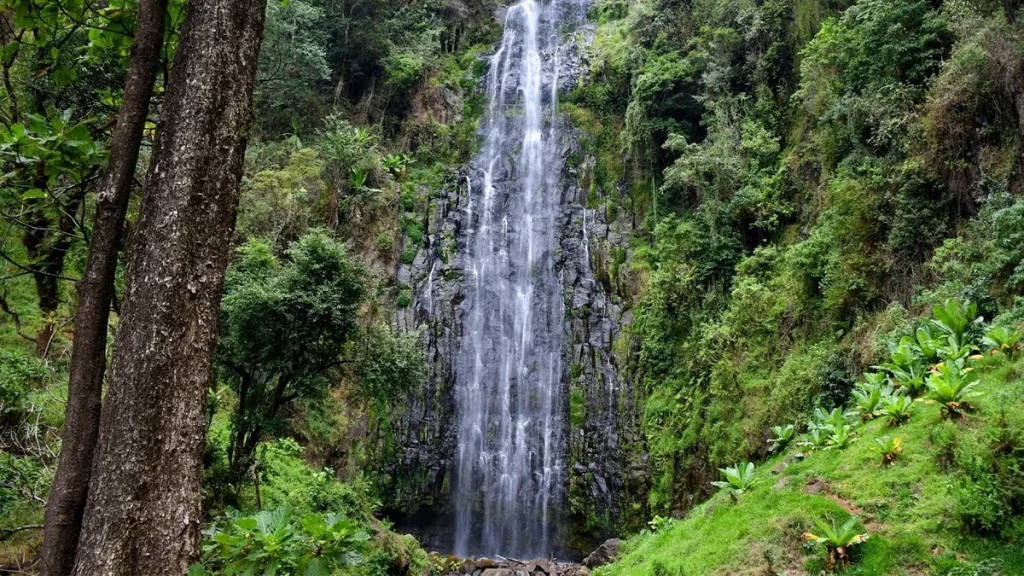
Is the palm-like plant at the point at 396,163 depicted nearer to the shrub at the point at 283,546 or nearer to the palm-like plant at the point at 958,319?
the palm-like plant at the point at 958,319

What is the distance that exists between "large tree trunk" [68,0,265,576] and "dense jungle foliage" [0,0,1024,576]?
57 centimetres

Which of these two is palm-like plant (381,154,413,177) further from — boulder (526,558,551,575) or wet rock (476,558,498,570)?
boulder (526,558,551,575)

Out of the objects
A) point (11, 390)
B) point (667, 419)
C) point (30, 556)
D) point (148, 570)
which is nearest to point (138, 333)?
point (148, 570)

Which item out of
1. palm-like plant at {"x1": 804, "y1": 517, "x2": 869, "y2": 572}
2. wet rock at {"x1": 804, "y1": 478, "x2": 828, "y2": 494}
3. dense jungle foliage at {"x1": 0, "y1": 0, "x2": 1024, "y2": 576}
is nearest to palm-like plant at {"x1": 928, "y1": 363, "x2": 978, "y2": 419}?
dense jungle foliage at {"x1": 0, "y1": 0, "x2": 1024, "y2": 576}

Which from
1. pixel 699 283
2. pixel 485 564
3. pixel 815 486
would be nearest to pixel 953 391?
pixel 815 486

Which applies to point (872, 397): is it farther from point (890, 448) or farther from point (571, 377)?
point (571, 377)

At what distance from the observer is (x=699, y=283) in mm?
14227

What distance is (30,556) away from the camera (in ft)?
18.1

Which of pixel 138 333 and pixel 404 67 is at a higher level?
pixel 404 67

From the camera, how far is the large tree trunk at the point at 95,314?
230 centimetres

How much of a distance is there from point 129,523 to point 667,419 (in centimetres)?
1340

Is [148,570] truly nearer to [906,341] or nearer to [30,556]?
[30,556]

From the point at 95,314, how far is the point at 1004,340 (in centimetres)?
802

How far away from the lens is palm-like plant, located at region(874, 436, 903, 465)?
5.88 m
